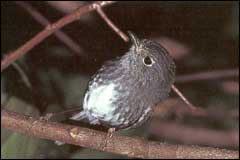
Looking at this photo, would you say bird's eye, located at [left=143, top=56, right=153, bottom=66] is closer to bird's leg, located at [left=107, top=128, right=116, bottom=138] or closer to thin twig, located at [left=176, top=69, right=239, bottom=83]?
bird's leg, located at [left=107, top=128, right=116, bottom=138]

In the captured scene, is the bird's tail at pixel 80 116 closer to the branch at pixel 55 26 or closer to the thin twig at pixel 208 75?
the branch at pixel 55 26

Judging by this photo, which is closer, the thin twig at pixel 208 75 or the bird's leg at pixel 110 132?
the bird's leg at pixel 110 132

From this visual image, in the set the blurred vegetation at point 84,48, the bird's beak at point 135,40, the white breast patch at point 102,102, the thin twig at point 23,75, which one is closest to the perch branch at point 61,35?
the blurred vegetation at point 84,48

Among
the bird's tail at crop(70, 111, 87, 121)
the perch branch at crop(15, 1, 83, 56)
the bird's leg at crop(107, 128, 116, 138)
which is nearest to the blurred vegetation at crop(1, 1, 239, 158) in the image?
the perch branch at crop(15, 1, 83, 56)

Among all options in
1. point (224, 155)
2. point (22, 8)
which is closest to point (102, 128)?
point (224, 155)

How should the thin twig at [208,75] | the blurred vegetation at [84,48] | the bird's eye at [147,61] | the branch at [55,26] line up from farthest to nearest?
1. the thin twig at [208,75]
2. the blurred vegetation at [84,48]
3. the branch at [55,26]
4. the bird's eye at [147,61]

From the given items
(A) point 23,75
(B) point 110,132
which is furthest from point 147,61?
(A) point 23,75
